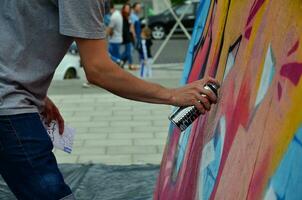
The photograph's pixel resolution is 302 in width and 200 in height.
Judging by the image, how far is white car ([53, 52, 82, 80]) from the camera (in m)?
12.1

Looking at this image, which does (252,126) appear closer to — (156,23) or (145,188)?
(145,188)

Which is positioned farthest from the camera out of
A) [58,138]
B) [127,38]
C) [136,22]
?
[136,22]

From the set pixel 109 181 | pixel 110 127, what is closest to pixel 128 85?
pixel 109 181

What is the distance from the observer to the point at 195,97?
7.46 ft

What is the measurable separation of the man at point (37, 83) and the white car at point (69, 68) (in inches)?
378

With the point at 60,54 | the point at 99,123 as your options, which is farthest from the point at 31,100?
the point at 99,123

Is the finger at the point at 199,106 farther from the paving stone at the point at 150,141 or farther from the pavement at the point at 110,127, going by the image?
the paving stone at the point at 150,141

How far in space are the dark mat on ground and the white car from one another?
268 inches

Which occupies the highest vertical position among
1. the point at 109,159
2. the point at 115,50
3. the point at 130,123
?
the point at 109,159

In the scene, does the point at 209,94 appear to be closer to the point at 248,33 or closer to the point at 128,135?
the point at 248,33

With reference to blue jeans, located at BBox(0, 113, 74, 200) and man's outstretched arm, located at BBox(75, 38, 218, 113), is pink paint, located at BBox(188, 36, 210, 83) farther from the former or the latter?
blue jeans, located at BBox(0, 113, 74, 200)

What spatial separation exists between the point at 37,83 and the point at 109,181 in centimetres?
263

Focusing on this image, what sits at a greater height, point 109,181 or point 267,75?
point 267,75

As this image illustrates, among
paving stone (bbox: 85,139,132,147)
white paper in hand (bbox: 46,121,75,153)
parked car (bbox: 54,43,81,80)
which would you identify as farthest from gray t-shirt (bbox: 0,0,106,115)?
parked car (bbox: 54,43,81,80)
